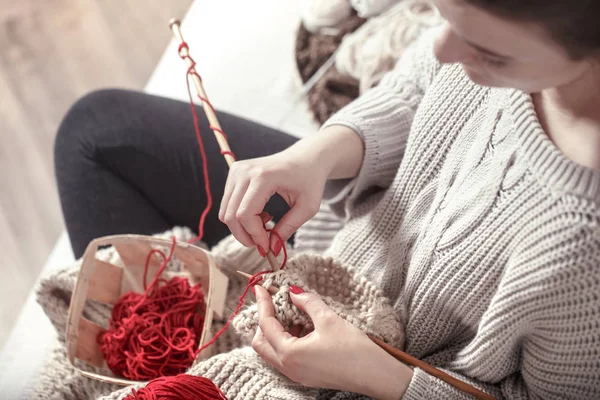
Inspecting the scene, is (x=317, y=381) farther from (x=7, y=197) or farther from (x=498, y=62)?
(x=7, y=197)

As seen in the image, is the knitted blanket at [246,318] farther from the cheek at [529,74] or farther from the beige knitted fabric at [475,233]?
the cheek at [529,74]

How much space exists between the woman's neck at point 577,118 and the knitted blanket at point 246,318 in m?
0.31

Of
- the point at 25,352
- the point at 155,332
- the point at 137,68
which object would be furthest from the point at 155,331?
the point at 137,68

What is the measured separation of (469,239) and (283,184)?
0.82ft

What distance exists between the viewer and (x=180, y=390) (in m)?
0.74

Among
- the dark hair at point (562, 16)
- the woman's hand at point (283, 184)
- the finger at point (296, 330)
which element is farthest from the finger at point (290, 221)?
the dark hair at point (562, 16)

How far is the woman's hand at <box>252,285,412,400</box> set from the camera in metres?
0.72

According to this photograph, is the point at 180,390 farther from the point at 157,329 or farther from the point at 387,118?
the point at 387,118

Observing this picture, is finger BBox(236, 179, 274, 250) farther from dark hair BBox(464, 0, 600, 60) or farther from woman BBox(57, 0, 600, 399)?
→ dark hair BBox(464, 0, 600, 60)

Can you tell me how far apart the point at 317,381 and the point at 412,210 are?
27 cm

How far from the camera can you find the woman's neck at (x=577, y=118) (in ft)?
2.09

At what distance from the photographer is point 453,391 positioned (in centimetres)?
75

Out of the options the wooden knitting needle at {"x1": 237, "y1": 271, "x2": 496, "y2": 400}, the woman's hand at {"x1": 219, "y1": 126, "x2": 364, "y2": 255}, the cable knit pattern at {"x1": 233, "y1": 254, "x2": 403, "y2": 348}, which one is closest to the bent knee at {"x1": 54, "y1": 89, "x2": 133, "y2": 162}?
the woman's hand at {"x1": 219, "y1": 126, "x2": 364, "y2": 255}

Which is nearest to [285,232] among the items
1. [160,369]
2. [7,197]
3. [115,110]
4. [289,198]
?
[289,198]
